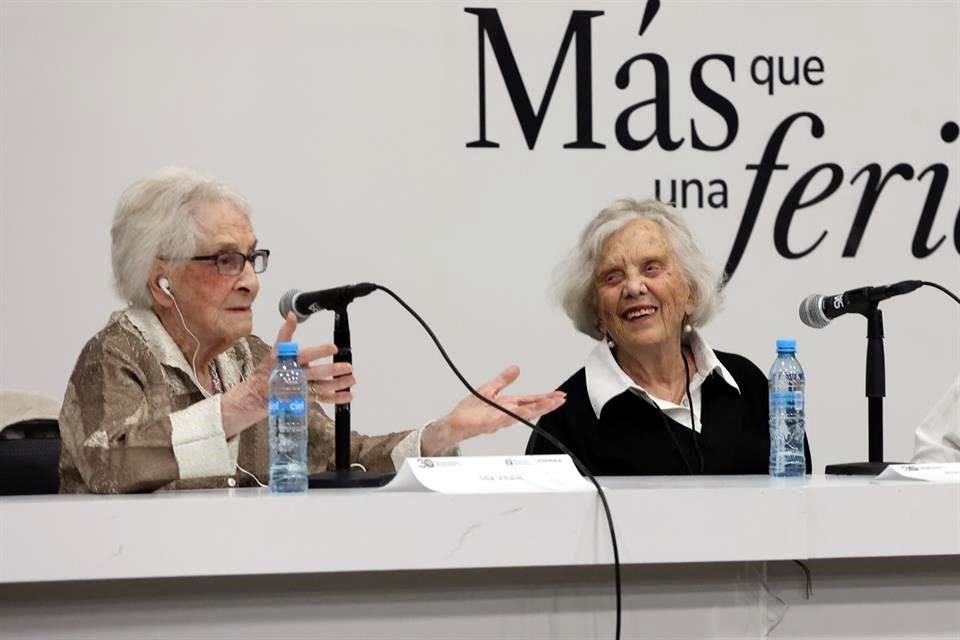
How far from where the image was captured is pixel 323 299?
6.91ft

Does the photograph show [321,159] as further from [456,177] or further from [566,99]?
[566,99]

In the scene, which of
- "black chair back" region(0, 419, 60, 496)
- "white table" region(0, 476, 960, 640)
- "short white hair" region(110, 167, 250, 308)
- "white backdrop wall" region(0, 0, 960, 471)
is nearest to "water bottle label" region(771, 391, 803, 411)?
"white table" region(0, 476, 960, 640)

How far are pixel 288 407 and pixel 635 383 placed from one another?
1.26m

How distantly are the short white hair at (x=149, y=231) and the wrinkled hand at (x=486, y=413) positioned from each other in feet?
2.04

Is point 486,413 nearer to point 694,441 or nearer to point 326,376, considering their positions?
point 326,376

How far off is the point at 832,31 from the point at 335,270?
1669mm

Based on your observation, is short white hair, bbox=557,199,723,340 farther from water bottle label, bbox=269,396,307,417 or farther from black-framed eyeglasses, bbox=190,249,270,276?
water bottle label, bbox=269,396,307,417

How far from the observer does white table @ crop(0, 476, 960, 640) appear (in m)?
1.73

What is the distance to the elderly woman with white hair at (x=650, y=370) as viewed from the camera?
2.97m

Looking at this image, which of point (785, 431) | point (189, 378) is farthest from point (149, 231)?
point (785, 431)

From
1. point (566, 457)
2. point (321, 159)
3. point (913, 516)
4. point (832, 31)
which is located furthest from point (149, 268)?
point (832, 31)

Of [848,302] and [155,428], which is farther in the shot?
[848,302]

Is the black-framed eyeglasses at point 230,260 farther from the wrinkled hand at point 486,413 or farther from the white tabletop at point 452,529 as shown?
the white tabletop at point 452,529

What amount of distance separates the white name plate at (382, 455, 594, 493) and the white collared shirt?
3.27 ft
